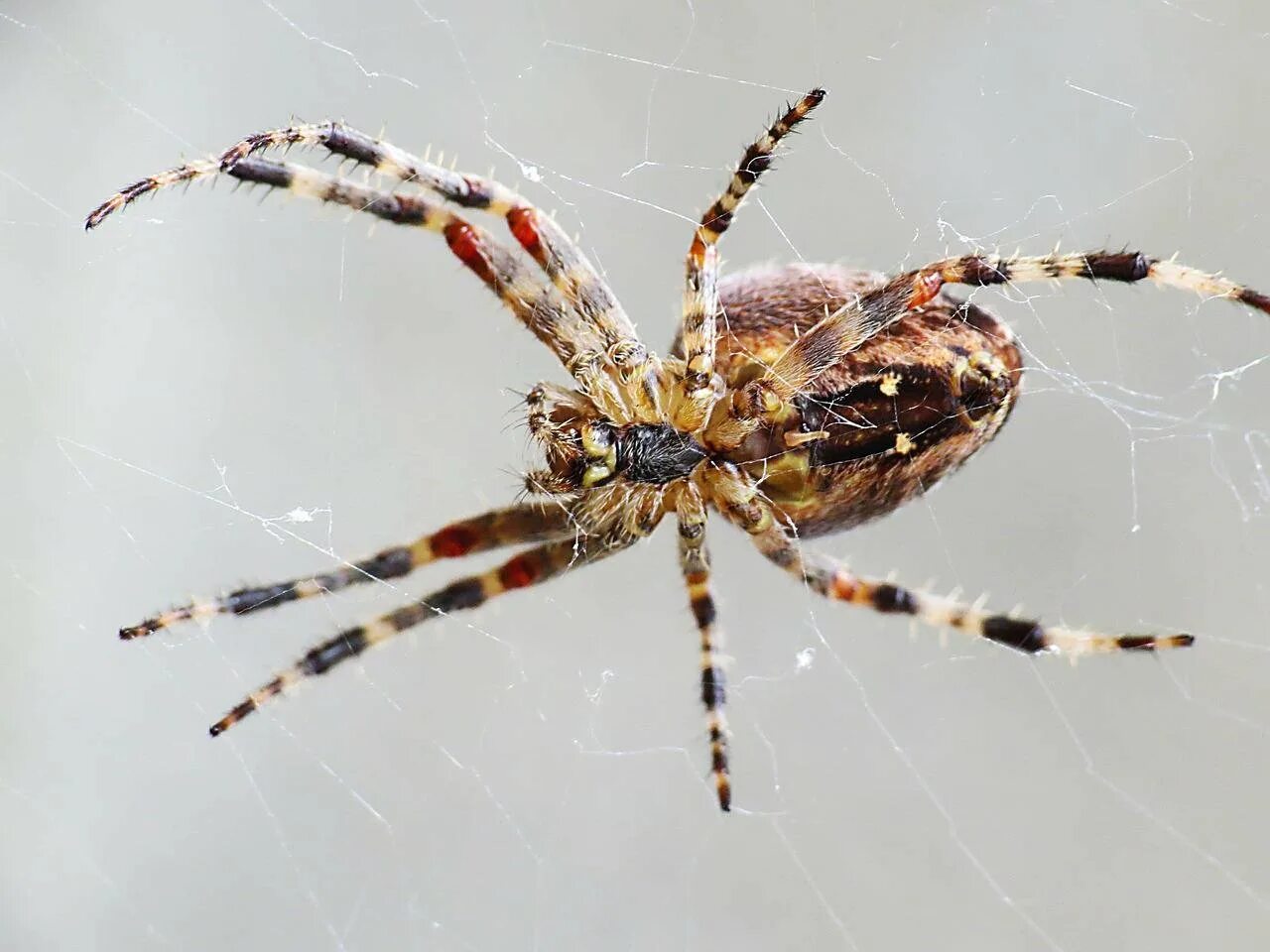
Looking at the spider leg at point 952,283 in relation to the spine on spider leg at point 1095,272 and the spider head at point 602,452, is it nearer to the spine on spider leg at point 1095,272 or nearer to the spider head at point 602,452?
the spine on spider leg at point 1095,272

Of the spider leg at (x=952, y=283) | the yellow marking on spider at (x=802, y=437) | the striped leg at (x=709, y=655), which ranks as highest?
the spider leg at (x=952, y=283)

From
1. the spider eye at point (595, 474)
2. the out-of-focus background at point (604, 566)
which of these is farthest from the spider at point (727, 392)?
the out-of-focus background at point (604, 566)

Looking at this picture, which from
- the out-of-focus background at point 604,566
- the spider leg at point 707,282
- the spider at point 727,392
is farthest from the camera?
the out-of-focus background at point 604,566

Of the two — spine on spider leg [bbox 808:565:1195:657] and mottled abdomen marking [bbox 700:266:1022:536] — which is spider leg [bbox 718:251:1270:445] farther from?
spine on spider leg [bbox 808:565:1195:657]

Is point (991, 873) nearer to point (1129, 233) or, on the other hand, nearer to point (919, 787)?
point (919, 787)

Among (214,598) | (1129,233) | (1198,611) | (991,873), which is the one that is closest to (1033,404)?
(1129,233)

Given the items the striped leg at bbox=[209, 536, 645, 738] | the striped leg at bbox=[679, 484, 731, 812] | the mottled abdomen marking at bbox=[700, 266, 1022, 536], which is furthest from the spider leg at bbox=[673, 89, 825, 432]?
the striped leg at bbox=[209, 536, 645, 738]

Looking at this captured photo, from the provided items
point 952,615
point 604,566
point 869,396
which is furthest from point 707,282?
point 604,566

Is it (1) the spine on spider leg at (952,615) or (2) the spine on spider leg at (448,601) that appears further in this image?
(2) the spine on spider leg at (448,601)
